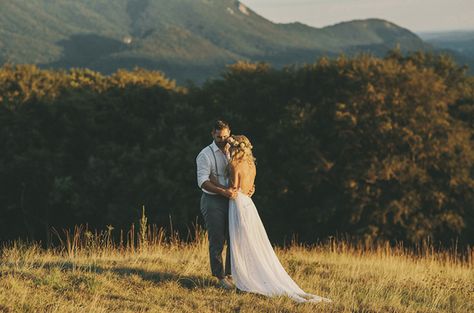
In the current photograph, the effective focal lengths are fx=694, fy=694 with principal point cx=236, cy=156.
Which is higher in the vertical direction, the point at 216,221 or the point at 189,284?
the point at 216,221

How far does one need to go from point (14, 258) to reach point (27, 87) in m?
31.6

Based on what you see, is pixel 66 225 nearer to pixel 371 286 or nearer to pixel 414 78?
pixel 414 78

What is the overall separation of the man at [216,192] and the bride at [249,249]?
13 centimetres

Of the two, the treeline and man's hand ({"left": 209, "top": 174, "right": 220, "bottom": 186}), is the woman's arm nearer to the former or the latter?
man's hand ({"left": 209, "top": 174, "right": 220, "bottom": 186})

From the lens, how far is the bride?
339 inches

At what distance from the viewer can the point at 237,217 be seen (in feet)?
28.6

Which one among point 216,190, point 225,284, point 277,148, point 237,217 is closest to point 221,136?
point 216,190

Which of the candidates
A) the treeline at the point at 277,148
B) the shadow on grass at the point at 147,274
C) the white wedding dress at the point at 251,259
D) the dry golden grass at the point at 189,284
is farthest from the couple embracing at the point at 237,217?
the treeline at the point at 277,148

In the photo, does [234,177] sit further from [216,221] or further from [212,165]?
[216,221]

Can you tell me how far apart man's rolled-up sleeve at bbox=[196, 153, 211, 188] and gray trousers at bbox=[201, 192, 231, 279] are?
34 cm

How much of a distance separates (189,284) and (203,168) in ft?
5.41

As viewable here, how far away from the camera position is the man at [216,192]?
857cm

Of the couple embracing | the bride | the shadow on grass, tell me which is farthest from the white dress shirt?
the shadow on grass

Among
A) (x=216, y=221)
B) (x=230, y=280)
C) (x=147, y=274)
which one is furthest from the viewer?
(x=147, y=274)
